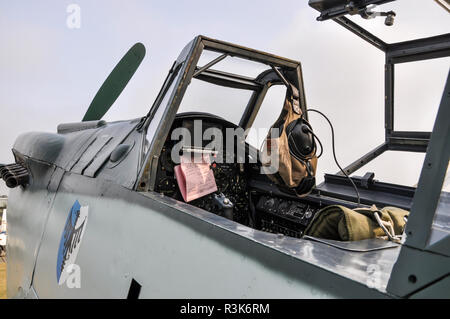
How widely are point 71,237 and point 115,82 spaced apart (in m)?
A: 2.71

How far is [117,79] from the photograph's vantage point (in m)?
3.82

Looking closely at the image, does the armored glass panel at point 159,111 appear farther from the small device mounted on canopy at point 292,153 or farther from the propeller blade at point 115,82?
the propeller blade at point 115,82

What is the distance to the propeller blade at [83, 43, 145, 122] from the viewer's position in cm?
375

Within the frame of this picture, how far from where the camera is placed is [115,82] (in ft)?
12.6

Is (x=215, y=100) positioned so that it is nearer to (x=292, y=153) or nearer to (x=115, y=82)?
(x=292, y=153)

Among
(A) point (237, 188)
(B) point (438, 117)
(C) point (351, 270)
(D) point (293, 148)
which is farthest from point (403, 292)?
(A) point (237, 188)

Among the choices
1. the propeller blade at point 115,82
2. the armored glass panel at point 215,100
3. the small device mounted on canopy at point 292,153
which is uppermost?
the propeller blade at point 115,82

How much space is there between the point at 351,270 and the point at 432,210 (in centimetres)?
15

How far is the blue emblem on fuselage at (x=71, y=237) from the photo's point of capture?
1.41m

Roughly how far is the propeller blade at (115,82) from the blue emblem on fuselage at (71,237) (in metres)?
2.49

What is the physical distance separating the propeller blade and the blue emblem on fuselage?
2490mm

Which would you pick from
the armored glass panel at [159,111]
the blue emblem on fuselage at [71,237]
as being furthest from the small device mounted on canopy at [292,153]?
the blue emblem on fuselage at [71,237]

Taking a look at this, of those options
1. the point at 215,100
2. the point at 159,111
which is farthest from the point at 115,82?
the point at 159,111

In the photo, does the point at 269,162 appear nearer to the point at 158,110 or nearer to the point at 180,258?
the point at 158,110
